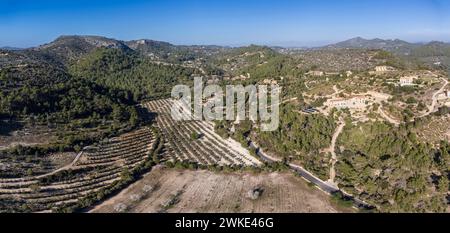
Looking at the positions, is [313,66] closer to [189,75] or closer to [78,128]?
[189,75]

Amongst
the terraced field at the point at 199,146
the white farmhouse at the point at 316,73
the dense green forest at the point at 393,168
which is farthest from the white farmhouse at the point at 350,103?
the white farmhouse at the point at 316,73

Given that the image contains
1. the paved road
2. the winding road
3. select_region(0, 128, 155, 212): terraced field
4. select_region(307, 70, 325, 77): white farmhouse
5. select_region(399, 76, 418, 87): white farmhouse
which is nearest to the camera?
select_region(0, 128, 155, 212): terraced field

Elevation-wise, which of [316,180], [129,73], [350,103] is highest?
[129,73]

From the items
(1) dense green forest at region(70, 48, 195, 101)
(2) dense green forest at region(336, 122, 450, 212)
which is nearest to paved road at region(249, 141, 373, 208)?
(2) dense green forest at region(336, 122, 450, 212)

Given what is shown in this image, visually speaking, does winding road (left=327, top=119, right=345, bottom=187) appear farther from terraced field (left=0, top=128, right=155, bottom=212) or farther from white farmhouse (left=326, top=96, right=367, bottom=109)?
terraced field (left=0, top=128, right=155, bottom=212)

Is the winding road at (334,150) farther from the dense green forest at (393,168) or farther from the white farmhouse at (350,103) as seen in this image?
the white farmhouse at (350,103)

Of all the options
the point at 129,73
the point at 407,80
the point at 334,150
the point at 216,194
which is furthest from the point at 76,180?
the point at 129,73

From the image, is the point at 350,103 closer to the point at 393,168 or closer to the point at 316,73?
the point at 393,168
